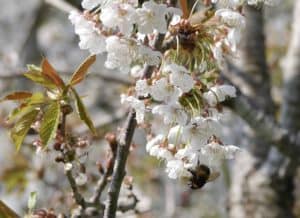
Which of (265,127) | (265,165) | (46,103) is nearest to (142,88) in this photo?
(46,103)

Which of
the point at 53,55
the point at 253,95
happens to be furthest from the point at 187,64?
the point at 53,55

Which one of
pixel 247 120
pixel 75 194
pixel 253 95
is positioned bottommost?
pixel 75 194

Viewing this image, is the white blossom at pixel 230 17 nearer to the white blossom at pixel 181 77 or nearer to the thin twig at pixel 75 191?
the white blossom at pixel 181 77

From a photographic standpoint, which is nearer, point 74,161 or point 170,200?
point 74,161

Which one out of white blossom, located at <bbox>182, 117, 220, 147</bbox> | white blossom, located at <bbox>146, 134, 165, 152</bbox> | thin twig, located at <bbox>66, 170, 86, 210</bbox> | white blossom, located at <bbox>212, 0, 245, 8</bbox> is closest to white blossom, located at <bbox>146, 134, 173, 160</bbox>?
white blossom, located at <bbox>146, 134, 165, 152</bbox>

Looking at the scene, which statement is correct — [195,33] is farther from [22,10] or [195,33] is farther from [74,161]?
[22,10]

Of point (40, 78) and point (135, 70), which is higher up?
point (135, 70)

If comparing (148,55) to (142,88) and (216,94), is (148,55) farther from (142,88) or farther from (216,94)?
(216,94)
